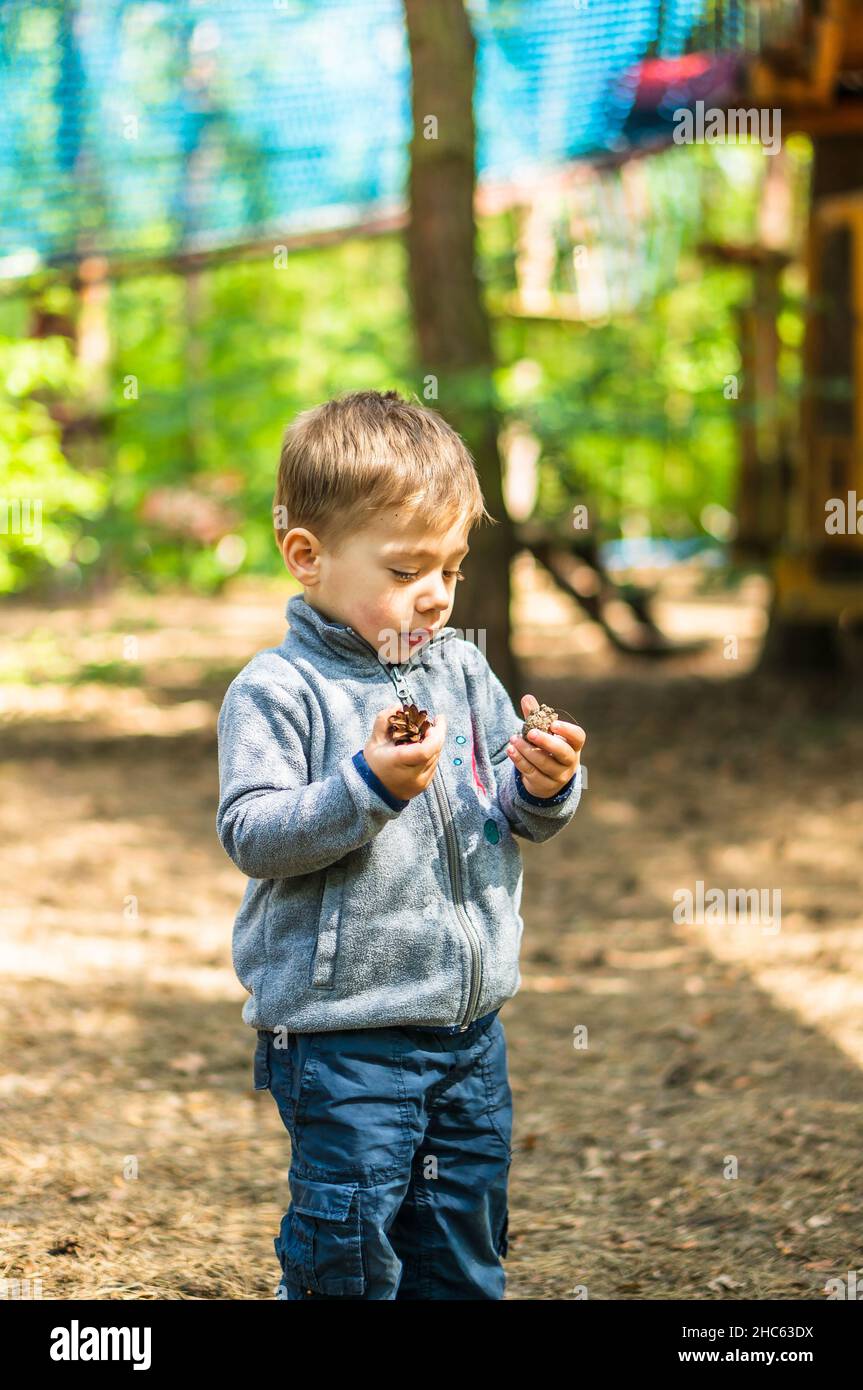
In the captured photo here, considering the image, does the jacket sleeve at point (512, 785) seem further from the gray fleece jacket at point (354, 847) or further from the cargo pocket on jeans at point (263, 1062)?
the cargo pocket on jeans at point (263, 1062)

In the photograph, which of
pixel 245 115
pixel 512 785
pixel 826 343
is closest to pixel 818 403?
pixel 826 343

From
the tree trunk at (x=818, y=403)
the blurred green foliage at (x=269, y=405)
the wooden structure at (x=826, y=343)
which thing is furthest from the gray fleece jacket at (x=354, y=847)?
the tree trunk at (x=818, y=403)

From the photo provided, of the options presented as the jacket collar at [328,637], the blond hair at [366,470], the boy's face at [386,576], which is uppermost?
the blond hair at [366,470]

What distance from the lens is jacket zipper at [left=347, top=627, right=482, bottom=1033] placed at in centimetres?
219

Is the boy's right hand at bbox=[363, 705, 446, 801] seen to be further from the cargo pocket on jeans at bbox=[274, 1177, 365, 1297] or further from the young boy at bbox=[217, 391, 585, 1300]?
the cargo pocket on jeans at bbox=[274, 1177, 365, 1297]

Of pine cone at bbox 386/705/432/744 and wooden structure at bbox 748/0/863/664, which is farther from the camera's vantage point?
wooden structure at bbox 748/0/863/664

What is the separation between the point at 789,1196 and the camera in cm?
322

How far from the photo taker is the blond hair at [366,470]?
2.15 m

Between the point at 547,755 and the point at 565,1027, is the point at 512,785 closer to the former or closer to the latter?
the point at 547,755

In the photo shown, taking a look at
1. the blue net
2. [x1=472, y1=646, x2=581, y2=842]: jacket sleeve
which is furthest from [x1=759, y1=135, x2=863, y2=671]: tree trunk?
[x1=472, y1=646, x2=581, y2=842]: jacket sleeve

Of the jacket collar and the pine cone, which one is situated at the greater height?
the jacket collar

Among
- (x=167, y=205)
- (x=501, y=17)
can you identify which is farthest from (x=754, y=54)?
(x=167, y=205)

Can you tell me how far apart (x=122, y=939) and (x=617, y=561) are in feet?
53.8

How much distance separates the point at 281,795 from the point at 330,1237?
23.9 inches
